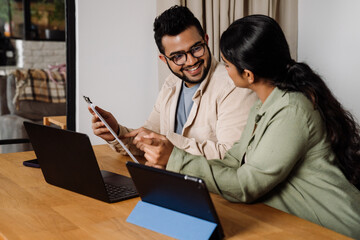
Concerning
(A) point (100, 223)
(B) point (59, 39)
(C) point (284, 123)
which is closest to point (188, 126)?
(C) point (284, 123)

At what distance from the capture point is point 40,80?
9.85 ft

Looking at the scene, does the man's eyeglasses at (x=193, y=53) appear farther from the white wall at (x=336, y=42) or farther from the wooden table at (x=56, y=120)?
the wooden table at (x=56, y=120)

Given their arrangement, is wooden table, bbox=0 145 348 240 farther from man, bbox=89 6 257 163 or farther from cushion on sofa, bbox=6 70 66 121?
cushion on sofa, bbox=6 70 66 121

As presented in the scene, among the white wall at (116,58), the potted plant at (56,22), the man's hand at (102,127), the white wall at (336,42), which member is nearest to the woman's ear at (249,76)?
the man's hand at (102,127)

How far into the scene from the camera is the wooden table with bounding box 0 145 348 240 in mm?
978

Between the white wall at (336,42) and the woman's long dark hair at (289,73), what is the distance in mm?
1289

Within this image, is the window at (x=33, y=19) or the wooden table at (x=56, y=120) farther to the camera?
the wooden table at (x=56, y=120)

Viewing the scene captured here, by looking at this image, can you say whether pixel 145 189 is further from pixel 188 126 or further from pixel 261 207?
pixel 188 126

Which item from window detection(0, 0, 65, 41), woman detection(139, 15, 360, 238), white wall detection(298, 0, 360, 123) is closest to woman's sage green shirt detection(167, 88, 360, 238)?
woman detection(139, 15, 360, 238)

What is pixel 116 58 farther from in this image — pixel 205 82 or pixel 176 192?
pixel 176 192

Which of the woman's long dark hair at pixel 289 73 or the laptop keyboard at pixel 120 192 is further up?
the woman's long dark hair at pixel 289 73

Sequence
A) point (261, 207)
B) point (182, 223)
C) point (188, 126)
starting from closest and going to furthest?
point (182, 223)
point (261, 207)
point (188, 126)

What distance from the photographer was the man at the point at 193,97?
1.74 metres

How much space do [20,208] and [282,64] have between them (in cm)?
82
